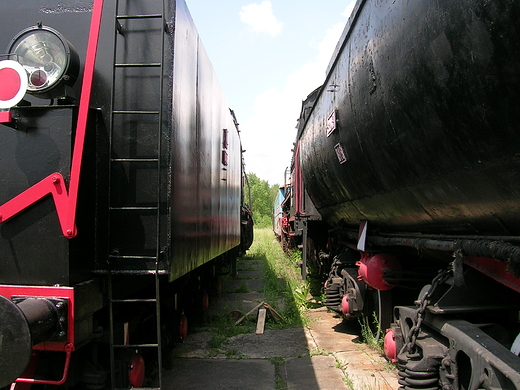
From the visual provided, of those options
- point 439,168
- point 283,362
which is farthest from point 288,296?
point 439,168

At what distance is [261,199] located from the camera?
7388 centimetres

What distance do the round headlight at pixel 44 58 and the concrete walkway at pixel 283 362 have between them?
9.22 ft

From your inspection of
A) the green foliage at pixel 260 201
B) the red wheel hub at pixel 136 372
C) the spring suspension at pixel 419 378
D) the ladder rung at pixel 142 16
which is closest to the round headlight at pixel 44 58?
the ladder rung at pixel 142 16

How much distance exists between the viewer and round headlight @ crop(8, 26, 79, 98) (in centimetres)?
252

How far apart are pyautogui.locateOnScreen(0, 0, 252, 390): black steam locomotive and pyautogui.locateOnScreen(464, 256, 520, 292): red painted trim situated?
187 centimetres

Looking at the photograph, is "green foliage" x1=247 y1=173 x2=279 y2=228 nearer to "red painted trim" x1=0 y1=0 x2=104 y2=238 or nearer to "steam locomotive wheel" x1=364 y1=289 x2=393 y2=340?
"steam locomotive wheel" x1=364 y1=289 x2=393 y2=340

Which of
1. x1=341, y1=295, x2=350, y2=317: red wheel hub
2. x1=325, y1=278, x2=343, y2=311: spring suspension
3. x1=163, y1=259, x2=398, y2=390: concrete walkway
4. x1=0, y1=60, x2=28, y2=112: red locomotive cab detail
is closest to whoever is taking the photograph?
x1=0, y1=60, x2=28, y2=112: red locomotive cab detail

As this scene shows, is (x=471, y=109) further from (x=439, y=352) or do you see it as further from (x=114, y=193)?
(x=114, y=193)

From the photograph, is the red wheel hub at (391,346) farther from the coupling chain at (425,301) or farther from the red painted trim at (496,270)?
the red painted trim at (496,270)

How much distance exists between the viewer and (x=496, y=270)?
2098 millimetres

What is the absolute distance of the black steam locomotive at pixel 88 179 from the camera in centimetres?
238

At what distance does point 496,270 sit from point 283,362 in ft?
9.68

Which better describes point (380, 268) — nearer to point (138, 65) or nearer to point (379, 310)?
point (379, 310)

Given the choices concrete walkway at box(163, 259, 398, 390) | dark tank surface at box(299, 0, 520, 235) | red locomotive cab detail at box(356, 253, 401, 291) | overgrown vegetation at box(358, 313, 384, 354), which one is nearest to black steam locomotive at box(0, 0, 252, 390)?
concrete walkway at box(163, 259, 398, 390)
